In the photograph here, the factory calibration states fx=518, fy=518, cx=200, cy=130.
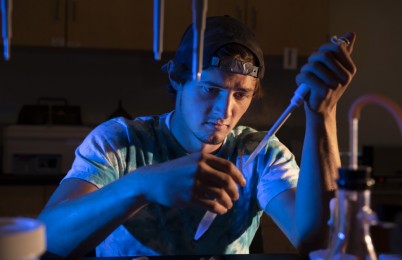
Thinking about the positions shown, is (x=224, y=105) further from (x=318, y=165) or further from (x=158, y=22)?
(x=158, y=22)

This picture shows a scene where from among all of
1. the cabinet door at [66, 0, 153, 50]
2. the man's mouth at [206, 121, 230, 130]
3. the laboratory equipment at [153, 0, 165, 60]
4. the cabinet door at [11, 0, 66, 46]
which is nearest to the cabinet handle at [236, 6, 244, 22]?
the cabinet door at [66, 0, 153, 50]

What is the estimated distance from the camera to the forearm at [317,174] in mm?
1083

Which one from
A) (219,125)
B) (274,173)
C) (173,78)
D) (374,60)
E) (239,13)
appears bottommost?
(274,173)

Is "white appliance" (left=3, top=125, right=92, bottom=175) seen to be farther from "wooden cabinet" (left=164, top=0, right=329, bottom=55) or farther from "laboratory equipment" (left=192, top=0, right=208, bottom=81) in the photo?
"laboratory equipment" (left=192, top=0, right=208, bottom=81)

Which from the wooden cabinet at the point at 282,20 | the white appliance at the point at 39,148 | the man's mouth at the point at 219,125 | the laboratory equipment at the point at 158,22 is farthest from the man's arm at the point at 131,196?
the wooden cabinet at the point at 282,20

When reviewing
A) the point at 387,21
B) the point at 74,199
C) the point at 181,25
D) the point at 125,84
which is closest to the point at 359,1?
the point at 387,21

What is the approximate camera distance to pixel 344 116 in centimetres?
343

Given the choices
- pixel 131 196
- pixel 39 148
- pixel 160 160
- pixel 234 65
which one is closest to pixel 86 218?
pixel 131 196

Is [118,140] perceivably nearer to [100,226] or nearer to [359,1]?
[100,226]

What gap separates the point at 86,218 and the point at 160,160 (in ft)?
1.32

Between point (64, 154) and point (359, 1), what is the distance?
6.97 ft

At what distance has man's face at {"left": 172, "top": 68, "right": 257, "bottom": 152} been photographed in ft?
4.16

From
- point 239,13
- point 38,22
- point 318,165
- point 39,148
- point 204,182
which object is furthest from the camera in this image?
point 239,13

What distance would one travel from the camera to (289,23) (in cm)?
311
